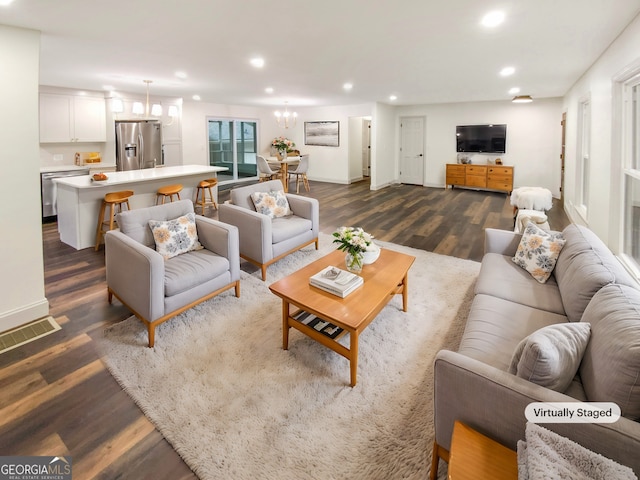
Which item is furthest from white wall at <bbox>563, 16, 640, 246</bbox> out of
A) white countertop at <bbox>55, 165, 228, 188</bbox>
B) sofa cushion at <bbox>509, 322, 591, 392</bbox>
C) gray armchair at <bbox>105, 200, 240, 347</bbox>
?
white countertop at <bbox>55, 165, 228, 188</bbox>

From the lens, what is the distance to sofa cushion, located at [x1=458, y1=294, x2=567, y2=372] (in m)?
1.73

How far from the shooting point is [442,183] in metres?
9.89

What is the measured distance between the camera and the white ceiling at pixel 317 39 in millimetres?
2504

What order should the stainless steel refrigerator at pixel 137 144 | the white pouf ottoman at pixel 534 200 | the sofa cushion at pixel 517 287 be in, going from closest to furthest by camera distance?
the sofa cushion at pixel 517 287
the white pouf ottoman at pixel 534 200
the stainless steel refrigerator at pixel 137 144

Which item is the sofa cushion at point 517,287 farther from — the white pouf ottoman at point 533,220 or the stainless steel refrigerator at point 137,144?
the stainless steel refrigerator at point 137,144

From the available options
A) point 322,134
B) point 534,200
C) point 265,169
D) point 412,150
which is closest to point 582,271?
point 534,200

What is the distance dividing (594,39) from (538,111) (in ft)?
19.0

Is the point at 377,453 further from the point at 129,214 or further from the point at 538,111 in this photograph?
the point at 538,111

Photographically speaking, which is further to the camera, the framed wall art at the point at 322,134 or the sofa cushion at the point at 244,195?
the framed wall art at the point at 322,134

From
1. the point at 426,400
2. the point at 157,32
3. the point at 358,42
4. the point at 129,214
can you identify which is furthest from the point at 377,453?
the point at 157,32

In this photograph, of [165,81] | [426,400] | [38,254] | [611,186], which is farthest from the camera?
[165,81]

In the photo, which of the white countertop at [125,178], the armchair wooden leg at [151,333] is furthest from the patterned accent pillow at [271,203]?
the armchair wooden leg at [151,333]

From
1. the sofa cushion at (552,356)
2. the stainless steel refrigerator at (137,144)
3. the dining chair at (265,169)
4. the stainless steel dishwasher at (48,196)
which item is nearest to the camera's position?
the sofa cushion at (552,356)

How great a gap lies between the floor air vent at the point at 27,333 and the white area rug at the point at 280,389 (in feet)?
1.78
